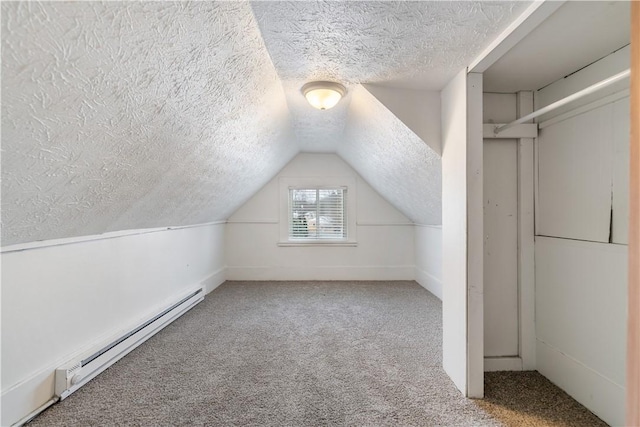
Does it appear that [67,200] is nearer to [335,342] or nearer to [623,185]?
[335,342]

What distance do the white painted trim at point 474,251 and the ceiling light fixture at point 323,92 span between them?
2.68 ft

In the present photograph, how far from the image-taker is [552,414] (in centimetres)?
150

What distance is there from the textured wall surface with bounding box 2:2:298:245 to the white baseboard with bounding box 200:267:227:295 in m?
1.77

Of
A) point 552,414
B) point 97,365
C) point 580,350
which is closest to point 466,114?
point 580,350

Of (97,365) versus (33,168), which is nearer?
(33,168)

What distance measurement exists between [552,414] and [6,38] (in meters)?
2.67

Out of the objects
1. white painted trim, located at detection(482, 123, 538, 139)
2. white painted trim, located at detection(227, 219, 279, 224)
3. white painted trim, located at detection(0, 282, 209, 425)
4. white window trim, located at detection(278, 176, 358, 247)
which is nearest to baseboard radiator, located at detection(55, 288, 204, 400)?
white painted trim, located at detection(0, 282, 209, 425)

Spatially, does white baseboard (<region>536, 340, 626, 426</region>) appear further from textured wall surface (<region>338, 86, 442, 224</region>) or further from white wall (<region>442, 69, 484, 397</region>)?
textured wall surface (<region>338, 86, 442, 224</region>)

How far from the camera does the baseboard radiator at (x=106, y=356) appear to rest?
162 centimetres

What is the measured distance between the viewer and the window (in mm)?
4645

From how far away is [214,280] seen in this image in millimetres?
4051

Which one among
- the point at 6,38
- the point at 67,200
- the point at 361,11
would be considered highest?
the point at 361,11

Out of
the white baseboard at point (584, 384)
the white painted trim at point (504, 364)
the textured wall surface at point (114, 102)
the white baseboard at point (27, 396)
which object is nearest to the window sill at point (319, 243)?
the textured wall surface at point (114, 102)

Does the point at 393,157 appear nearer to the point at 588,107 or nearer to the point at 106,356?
the point at 588,107
